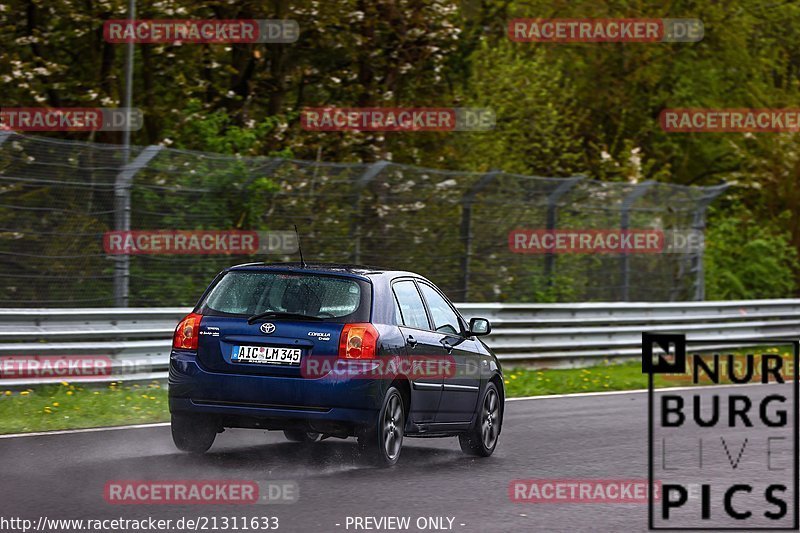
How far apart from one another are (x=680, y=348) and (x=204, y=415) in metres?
3.97

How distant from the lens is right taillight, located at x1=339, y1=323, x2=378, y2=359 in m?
9.62

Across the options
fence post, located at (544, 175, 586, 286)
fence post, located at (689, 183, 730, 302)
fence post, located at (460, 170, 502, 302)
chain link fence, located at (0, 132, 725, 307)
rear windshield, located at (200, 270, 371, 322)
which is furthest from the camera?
fence post, located at (689, 183, 730, 302)

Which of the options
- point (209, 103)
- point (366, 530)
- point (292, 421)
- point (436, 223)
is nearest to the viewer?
point (366, 530)

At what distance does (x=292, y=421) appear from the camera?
9.57 m

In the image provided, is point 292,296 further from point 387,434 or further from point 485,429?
point 485,429

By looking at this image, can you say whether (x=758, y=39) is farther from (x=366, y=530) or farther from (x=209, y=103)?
(x=366, y=530)

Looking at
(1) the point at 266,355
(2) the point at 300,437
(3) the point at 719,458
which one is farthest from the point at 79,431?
(3) the point at 719,458

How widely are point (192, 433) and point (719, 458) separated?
4.28 m

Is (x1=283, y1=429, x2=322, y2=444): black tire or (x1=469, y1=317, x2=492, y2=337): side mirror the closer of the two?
(x1=469, y1=317, x2=492, y2=337): side mirror

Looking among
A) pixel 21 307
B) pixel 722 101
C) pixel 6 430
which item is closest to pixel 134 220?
pixel 21 307

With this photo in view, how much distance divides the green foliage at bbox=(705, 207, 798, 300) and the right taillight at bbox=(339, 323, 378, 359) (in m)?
17.9

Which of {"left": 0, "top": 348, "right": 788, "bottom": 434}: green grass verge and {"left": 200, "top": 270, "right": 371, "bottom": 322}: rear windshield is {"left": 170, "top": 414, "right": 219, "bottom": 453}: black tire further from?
{"left": 0, "top": 348, "right": 788, "bottom": 434}: green grass verge

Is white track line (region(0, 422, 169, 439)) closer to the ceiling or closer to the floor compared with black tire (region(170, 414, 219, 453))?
closer to the floor

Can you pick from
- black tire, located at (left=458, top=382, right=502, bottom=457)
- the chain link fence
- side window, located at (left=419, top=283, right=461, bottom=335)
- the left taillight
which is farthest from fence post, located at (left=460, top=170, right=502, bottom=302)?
the left taillight
